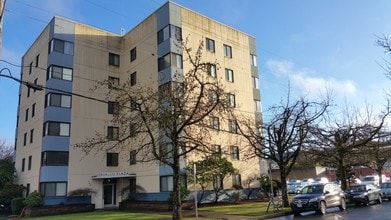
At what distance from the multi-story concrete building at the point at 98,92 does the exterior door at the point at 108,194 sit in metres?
0.10

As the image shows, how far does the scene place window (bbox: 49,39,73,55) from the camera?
36.0 metres

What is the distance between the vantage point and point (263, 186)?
116 ft

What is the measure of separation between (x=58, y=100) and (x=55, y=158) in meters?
5.69

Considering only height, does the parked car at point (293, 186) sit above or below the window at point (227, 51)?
below

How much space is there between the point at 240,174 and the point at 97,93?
17.0 metres

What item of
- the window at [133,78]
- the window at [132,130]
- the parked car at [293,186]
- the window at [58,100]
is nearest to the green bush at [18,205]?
the window at [58,100]

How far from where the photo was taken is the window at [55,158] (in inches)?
1324

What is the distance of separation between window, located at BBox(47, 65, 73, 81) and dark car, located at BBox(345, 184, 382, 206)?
27.7 meters

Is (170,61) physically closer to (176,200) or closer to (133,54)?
(133,54)

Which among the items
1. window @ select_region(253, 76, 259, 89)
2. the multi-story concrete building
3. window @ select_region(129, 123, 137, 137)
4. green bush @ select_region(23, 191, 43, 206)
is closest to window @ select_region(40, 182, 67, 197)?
the multi-story concrete building

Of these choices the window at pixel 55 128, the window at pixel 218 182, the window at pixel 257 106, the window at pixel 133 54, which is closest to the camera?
the window at pixel 218 182

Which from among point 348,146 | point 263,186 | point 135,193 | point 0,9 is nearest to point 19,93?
point 135,193

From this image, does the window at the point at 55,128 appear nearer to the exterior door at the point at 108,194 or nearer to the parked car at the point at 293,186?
the exterior door at the point at 108,194

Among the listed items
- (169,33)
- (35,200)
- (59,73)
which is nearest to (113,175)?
(35,200)
